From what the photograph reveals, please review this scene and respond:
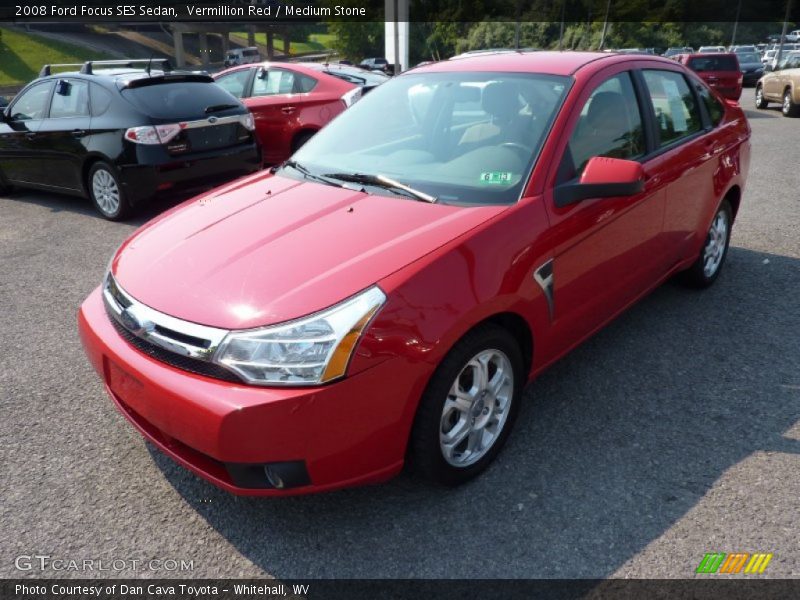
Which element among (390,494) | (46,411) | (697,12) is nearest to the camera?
(390,494)

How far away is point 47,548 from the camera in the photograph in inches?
95.0

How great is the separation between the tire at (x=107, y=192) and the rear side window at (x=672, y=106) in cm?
512

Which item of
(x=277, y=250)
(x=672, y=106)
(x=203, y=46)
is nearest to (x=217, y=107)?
(x=672, y=106)

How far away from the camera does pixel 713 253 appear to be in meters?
4.60

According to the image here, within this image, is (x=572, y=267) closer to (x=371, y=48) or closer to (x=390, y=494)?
(x=390, y=494)

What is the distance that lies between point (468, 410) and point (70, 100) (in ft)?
20.8

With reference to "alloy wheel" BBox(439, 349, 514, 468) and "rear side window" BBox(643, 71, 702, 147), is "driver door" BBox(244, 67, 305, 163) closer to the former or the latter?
"rear side window" BBox(643, 71, 702, 147)

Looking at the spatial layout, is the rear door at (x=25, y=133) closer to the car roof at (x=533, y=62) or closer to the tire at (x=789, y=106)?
the car roof at (x=533, y=62)

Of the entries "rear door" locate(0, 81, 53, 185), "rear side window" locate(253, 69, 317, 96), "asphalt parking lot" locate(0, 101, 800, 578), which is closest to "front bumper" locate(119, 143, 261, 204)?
"rear door" locate(0, 81, 53, 185)

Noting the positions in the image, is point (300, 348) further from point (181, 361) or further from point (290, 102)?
point (290, 102)

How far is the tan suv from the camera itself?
15.4 m

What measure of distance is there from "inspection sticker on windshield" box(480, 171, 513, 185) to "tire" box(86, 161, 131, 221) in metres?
4.89

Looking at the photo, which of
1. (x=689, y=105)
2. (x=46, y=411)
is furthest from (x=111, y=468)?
(x=689, y=105)

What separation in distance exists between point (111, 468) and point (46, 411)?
27.7 inches
